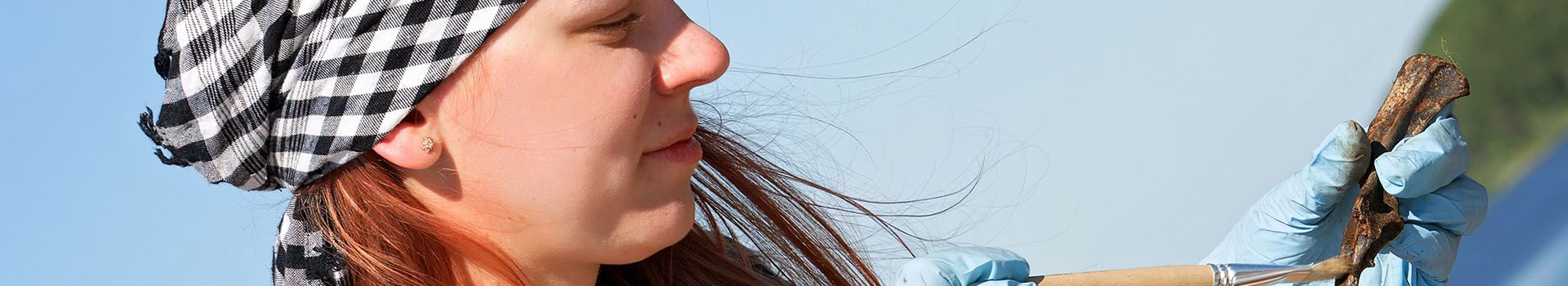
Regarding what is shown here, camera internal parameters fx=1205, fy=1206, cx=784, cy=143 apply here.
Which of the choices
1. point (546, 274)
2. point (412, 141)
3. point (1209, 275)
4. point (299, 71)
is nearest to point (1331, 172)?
point (1209, 275)

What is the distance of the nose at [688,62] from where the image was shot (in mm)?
1117

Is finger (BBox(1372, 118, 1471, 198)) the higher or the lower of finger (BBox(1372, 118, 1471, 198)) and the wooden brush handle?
the higher

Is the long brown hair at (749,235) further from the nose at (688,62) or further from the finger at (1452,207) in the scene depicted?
the finger at (1452,207)

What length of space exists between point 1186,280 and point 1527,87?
A: 223 centimetres

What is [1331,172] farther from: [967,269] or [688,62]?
[688,62]

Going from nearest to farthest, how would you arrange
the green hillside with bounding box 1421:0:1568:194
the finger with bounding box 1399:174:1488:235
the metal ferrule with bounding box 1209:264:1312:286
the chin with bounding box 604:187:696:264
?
the chin with bounding box 604:187:696:264 → the metal ferrule with bounding box 1209:264:1312:286 → the finger with bounding box 1399:174:1488:235 → the green hillside with bounding box 1421:0:1568:194

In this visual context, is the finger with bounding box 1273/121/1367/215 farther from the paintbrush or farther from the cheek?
the cheek

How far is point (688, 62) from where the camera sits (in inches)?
44.1

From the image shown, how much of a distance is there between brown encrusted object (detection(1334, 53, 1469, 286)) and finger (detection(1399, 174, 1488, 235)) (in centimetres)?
6

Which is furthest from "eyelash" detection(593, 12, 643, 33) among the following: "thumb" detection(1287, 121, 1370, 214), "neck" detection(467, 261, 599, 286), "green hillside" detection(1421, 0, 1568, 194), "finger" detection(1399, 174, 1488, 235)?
"green hillside" detection(1421, 0, 1568, 194)

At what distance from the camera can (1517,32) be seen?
9.70 feet

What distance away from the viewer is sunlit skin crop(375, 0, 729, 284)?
1045mm

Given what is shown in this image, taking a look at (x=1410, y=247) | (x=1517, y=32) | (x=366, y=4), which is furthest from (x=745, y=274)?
(x=1517, y=32)

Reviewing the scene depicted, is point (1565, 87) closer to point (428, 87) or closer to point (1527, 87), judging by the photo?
point (1527, 87)
